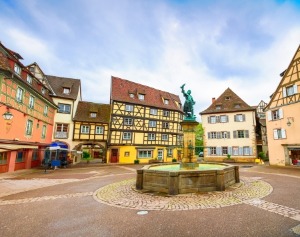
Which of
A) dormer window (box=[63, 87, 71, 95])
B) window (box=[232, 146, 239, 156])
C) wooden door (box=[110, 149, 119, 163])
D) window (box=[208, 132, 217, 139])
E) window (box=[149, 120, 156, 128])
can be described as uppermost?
dormer window (box=[63, 87, 71, 95])

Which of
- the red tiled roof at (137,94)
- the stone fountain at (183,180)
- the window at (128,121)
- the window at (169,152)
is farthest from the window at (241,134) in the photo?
the stone fountain at (183,180)

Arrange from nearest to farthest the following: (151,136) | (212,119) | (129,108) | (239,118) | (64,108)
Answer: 1. (64,108)
2. (129,108)
3. (239,118)
4. (151,136)
5. (212,119)

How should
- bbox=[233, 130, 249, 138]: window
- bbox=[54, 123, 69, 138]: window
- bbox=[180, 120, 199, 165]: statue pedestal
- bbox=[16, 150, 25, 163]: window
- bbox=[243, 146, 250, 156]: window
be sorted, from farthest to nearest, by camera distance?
bbox=[233, 130, 249, 138]: window
bbox=[243, 146, 250, 156]: window
bbox=[54, 123, 69, 138]: window
bbox=[16, 150, 25, 163]: window
bbox=[180, 120, 199, 165]: statue pedestal

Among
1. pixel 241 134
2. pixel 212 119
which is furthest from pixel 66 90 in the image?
pixel 241 134

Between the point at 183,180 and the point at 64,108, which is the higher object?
the point at 64,108

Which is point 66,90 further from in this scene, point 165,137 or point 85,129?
point 165,137

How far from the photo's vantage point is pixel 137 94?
29.1 m

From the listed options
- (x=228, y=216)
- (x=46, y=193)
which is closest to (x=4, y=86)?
(x=46, y=193)

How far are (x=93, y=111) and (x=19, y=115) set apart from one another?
11.4 metres

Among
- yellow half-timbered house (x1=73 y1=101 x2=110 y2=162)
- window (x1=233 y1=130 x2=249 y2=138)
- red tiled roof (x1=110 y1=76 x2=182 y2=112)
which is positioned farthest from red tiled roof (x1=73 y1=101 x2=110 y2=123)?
window (x1=233 y1=130 x2=249 y2=138)

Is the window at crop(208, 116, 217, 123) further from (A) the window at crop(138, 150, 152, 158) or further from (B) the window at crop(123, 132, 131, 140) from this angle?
(B) the window at crop(123, 132, 131, 140)

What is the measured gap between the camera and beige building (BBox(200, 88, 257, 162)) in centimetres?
2714

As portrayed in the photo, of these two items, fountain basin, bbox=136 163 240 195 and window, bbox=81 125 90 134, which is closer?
fountain basin, bbox=136 163 240 195

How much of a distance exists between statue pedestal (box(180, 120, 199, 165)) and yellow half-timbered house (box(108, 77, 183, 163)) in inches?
594
